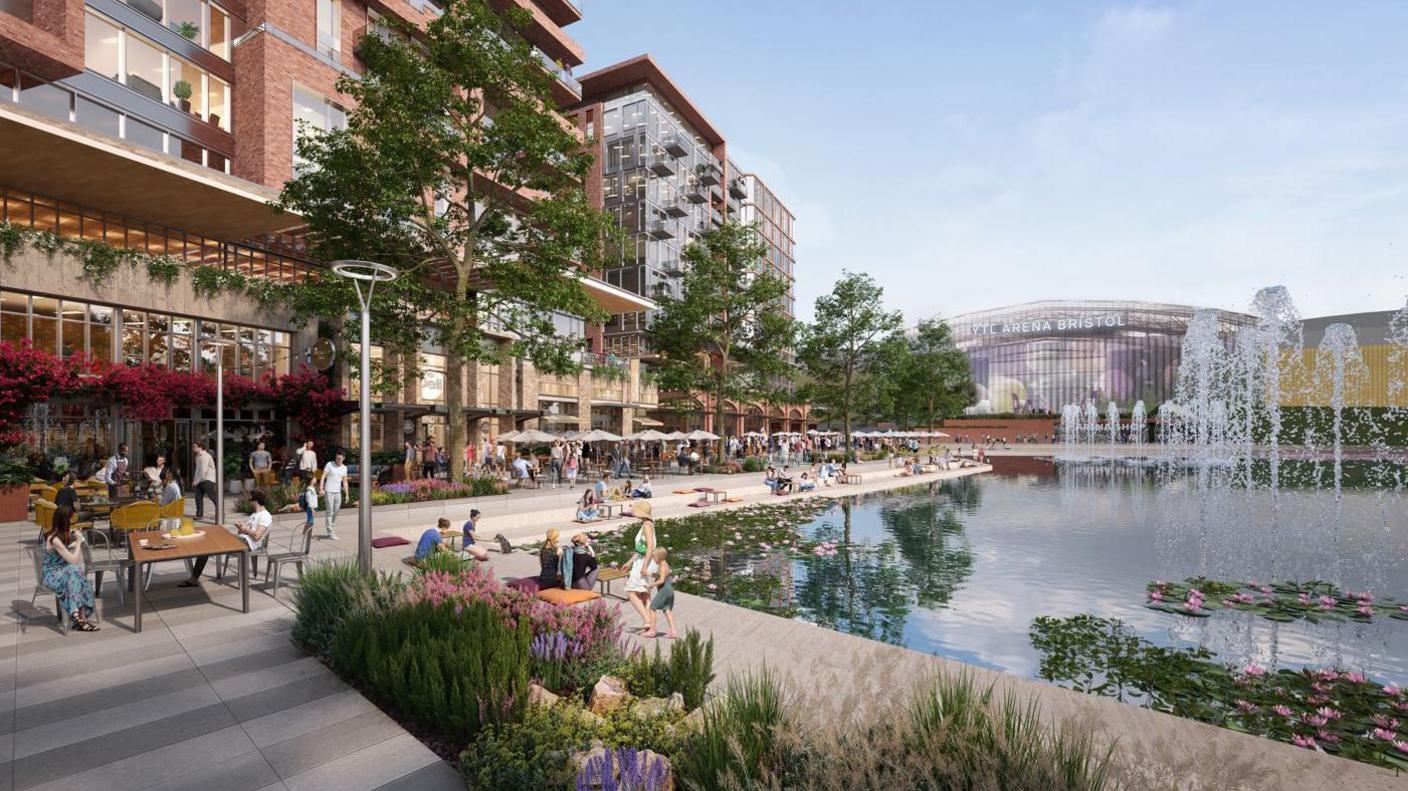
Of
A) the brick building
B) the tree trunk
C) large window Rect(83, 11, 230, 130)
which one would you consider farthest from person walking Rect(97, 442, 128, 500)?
large window Rect(83, 11, 230, 130)

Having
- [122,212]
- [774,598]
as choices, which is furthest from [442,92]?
[774,598]

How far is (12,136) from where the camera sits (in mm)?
19594

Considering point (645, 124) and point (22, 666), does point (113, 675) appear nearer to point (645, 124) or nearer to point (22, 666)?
point (22, 666)

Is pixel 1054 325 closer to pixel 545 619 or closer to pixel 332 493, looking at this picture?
pixel 332 493

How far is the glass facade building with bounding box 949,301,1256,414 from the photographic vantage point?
10494 centimetres

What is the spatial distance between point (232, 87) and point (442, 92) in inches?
667

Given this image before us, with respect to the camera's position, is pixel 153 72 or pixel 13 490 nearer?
pixel 13 490

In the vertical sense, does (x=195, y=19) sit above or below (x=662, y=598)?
above

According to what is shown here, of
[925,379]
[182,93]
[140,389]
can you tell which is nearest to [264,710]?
[140,389]

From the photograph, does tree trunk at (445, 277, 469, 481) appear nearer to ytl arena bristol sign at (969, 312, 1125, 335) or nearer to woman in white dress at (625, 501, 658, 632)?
woman in white dress at (625, 501, 658, 632)

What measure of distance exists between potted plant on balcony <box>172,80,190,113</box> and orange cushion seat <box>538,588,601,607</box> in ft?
100

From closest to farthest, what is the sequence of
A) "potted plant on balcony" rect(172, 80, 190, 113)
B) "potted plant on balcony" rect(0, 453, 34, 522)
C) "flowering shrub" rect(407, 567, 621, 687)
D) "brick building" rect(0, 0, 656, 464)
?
"flowering shrub" rect(407, 567, 621, 687) < "potted plant on balcony" rect(0, 453, 34, 522) < "brick building" rect(0, 0, 656, 464) < "potted plant on balcony" rect(172, 80, 190, 113)

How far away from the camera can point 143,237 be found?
25828 mm

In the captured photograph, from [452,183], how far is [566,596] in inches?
Result: 673
